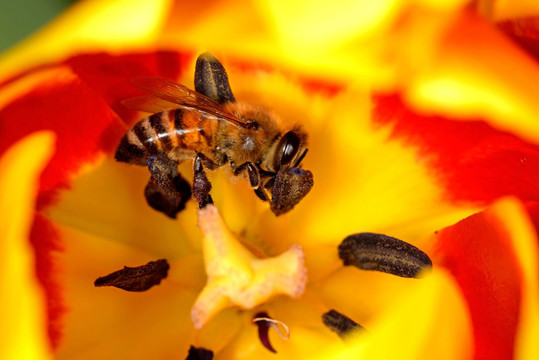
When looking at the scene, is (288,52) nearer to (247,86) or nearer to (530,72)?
(530,72)

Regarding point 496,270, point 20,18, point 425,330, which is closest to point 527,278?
point 496,270

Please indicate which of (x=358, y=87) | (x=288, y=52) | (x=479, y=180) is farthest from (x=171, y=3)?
(x=479, y=180)

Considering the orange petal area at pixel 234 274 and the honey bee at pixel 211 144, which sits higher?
the honey bee at pixel 211 144

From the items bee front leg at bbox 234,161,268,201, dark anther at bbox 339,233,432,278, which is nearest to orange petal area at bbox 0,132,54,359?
bee front leg at bbox 234,161,268,201

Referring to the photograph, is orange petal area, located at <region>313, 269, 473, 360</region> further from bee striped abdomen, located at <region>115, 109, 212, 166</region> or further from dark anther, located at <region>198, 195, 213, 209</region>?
bee striped abdomen, located at <region>115, 109, 212, 166</region>

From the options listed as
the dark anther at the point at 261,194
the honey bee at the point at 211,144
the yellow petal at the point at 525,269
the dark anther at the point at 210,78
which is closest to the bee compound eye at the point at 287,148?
the honey bee at the point at 211,144

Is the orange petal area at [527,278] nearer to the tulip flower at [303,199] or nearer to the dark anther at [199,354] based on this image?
the tulip flower at [303,199]

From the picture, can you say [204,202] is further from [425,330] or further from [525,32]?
[525,32]

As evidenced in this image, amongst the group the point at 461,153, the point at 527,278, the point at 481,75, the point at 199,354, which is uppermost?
the point at 481,75
